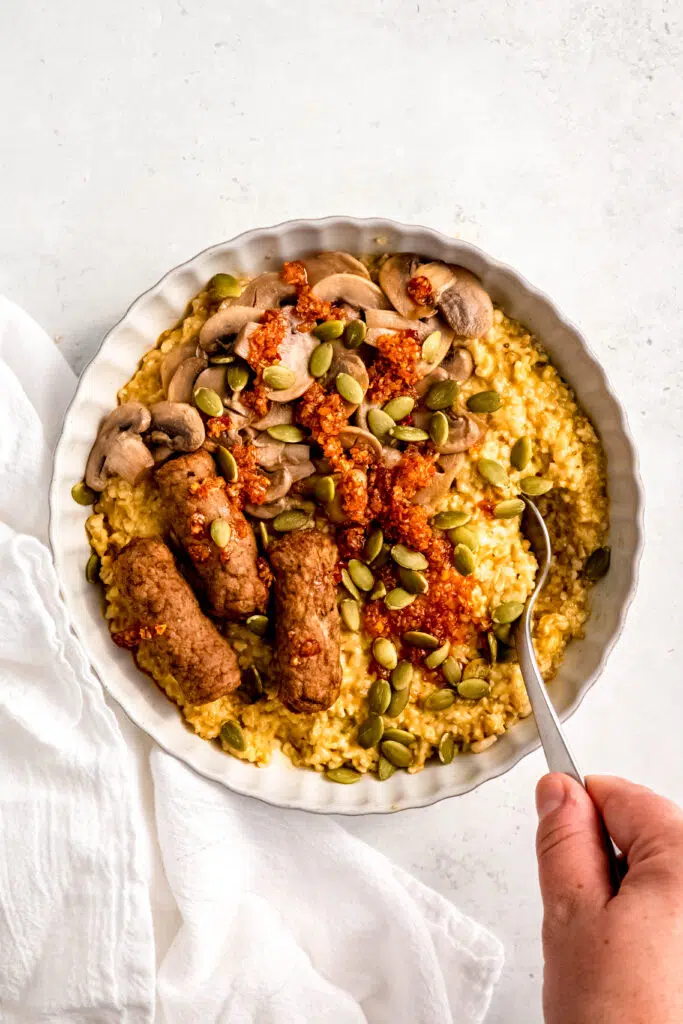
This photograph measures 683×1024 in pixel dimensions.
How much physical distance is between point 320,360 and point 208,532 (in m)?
0.90

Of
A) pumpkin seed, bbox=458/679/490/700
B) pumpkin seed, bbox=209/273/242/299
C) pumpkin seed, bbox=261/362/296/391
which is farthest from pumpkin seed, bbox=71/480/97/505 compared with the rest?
pumpkin seed, bbox=458/679/490/700

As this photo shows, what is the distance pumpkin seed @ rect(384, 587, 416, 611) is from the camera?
3.99 meters

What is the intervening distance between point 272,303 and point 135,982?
3099mm

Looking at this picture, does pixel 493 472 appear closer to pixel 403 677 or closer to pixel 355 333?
pixel 355 333

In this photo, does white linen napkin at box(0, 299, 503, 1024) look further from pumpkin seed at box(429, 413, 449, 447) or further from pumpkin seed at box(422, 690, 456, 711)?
pumpkin seed at box(429, 413, 449, 447)

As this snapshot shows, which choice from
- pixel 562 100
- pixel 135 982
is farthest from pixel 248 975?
pixel 562 100

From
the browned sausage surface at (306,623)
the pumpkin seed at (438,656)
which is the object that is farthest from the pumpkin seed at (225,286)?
the pumpkin seed at (438,656)

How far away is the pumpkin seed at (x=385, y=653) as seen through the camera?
13.2ft

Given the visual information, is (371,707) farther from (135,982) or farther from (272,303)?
(272,303)

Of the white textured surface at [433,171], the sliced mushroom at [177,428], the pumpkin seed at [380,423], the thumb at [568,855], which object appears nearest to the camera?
the thumb at [568,855]

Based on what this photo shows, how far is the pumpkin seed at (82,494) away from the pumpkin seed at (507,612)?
188 centimetres

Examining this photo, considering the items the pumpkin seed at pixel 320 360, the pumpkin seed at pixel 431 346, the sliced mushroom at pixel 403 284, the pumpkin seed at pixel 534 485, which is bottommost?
the pumpkin seed at pixel 534 485

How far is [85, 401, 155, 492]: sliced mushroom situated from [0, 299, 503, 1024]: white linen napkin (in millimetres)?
331

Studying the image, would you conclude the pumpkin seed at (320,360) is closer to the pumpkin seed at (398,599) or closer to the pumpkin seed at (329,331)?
the pumpkin seed at (329,331)
